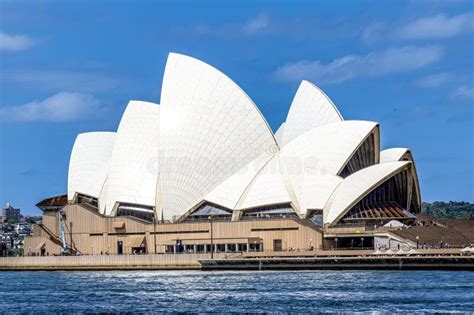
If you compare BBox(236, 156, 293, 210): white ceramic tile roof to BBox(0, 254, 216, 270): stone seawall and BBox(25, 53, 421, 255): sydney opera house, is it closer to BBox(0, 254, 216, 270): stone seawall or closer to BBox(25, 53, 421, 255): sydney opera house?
BBox(25, 53, 421, 255): sydney opera house

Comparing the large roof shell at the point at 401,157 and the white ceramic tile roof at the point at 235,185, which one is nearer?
the white ceramic tile roof at the point at 235,185

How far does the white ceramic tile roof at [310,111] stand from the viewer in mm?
99500

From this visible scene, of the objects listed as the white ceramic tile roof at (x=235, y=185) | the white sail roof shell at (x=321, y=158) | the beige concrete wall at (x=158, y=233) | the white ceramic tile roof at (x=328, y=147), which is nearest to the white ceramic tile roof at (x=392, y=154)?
the white ceramic tile roof at (x=328, y=147)

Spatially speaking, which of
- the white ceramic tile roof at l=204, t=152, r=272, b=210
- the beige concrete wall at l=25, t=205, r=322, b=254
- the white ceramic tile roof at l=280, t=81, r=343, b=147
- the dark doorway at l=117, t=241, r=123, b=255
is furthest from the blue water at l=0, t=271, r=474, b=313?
the white ceramic tile roof at l=280, t=81, r=343, b=147

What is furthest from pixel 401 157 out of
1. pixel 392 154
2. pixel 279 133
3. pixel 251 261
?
pixel 251 261

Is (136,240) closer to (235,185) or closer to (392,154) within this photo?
(235,185)

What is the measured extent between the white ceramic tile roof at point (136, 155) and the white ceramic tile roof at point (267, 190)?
10809mm

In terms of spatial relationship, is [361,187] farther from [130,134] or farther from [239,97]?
[130,134]

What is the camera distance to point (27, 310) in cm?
5112

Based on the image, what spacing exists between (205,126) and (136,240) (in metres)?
14.7

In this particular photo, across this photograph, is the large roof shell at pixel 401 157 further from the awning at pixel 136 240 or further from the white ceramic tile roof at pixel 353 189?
the awning at pixel 136 240

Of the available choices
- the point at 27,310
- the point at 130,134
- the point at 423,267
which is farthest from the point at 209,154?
the point at 27,310

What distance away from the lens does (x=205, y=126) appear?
9506cm

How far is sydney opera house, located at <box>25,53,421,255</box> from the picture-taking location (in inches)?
3627
